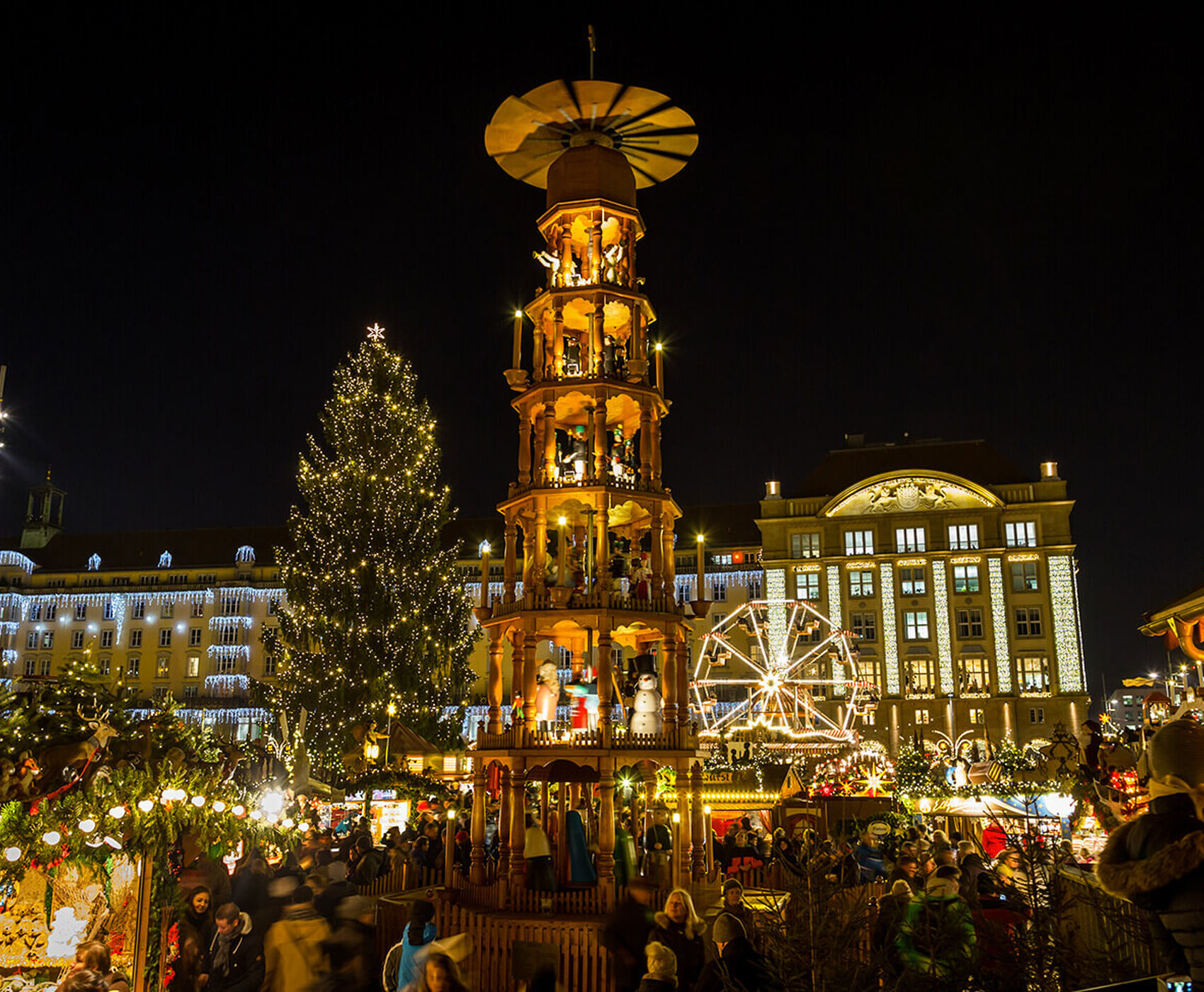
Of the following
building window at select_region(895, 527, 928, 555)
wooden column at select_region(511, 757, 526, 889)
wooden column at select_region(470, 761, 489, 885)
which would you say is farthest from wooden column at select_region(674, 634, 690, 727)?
building window at select_region(895, 527, 928, 555)

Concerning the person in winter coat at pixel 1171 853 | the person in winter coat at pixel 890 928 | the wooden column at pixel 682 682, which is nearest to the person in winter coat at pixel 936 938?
the person in winter coat at pixel 890 928

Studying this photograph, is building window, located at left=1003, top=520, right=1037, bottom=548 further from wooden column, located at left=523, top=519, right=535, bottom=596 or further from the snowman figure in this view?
wooden column, located at left=523, top=519, right=535, bottom=596

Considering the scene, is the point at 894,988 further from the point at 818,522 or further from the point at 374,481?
the point at 818,522

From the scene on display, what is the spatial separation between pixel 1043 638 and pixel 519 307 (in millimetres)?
51907

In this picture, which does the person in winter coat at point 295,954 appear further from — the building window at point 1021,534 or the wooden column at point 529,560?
the building window at point 1021,534

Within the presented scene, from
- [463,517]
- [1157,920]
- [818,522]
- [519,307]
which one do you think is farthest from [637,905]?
[463,517]

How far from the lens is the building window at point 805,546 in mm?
64375

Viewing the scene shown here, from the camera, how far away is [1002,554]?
61.6 meters

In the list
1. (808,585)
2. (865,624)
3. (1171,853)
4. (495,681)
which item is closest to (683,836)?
(495,681)

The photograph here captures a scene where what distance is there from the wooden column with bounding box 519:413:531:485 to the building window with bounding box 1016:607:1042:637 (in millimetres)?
51235

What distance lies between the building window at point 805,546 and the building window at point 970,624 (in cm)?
929

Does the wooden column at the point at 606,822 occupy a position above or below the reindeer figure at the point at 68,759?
below

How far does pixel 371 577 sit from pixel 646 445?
2221cm

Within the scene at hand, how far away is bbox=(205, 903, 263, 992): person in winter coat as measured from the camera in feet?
28.2
